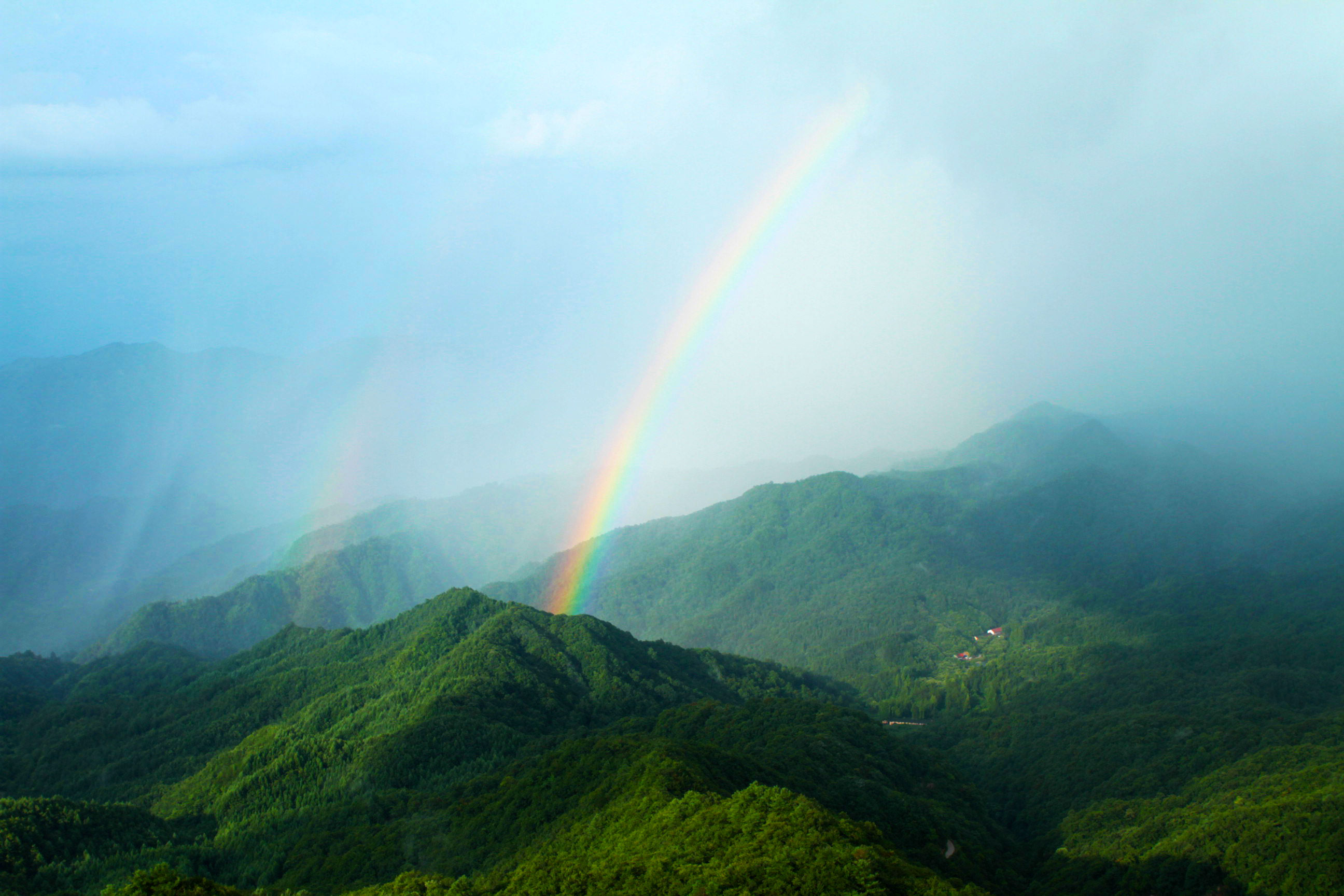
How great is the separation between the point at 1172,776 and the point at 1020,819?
1817cm

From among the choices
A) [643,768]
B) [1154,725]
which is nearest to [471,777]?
[643,768]

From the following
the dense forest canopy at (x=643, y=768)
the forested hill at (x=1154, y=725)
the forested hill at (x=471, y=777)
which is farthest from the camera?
the forested hill at (x=1154, y=725)

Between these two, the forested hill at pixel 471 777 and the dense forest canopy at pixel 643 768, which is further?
the dense forest canopy at pixel 643 768

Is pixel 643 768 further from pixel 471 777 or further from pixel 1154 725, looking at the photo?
pixel 1154 725

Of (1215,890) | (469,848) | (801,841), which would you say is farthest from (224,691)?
(1215,890)

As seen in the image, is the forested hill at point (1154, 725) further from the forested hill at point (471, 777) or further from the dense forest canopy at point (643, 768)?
the forested hill at point (471, 777)

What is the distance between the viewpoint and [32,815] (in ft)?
215

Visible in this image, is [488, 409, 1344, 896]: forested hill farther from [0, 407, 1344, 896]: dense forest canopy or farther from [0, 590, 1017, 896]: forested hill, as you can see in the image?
[0, 590, 1017, 896]: forested hill

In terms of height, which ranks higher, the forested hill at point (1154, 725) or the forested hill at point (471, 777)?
the forested hill at point (471, 777)

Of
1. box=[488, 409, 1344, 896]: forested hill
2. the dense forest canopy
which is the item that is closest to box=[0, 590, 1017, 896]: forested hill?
the dense forest canopy

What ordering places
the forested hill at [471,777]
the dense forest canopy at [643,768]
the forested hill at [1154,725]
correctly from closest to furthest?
the forested hill at [471,777] < the dense forest canopy at [643,768] < the forested hill at [1154,725]

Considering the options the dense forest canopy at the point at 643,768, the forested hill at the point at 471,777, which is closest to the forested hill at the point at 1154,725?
the dense forest canopy at the point at 643,768

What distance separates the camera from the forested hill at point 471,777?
51688mm

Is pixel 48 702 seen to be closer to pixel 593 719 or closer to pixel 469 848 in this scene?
pixel 593 719
